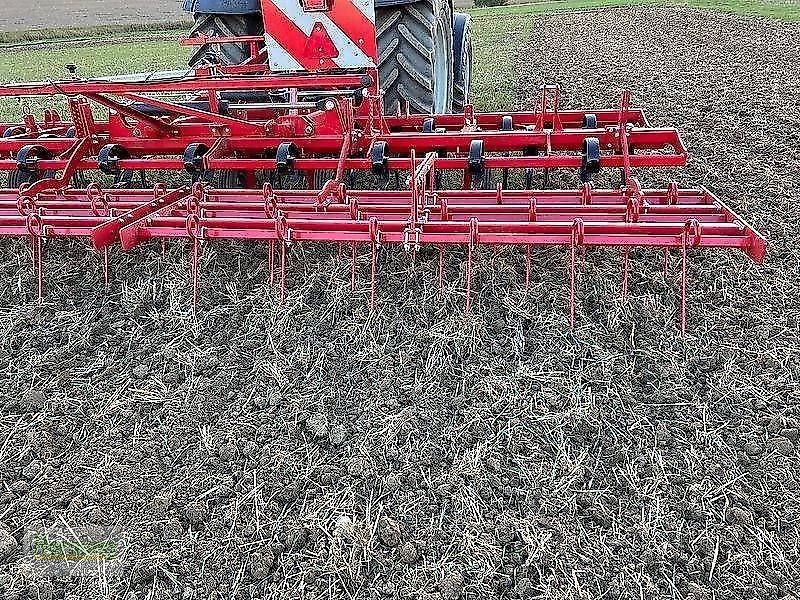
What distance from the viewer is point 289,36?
4562 mm

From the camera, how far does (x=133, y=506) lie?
243 cm

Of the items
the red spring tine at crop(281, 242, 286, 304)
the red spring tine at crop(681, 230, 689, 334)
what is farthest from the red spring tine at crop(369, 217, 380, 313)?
the red spring tine at crop(681, 230, 689, 334)

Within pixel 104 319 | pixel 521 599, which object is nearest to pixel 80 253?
pixel 104 319

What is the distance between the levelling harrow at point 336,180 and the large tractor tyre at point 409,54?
20cm

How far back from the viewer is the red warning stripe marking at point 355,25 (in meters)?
4.32

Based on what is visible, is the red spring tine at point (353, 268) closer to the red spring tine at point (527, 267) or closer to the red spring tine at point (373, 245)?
the red spring tine at point (373, 245)

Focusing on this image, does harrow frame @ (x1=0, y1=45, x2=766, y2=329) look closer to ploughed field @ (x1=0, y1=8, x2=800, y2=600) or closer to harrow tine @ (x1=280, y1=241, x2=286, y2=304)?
harrow tine @ (x1=280, y1=241, x2=286, y2=304)

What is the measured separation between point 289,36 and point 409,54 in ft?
2.64

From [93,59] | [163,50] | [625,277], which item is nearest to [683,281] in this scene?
[625,277]

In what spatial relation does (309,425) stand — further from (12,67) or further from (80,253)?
(12,67)

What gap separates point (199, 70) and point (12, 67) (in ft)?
42.7

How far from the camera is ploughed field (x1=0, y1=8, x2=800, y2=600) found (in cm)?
221

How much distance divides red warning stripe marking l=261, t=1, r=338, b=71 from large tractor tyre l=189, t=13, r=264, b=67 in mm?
650

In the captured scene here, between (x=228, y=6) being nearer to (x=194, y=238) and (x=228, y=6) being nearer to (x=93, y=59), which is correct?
(x=194, y=238)
